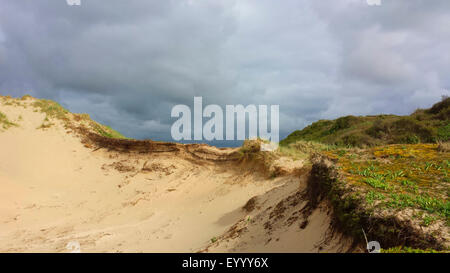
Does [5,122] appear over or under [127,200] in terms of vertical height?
over

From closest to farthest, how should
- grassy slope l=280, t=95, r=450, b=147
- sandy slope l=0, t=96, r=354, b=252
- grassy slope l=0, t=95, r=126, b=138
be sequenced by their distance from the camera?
sandy slope l=0, t=96, r=354, b=252 → grassy slope l=280, t=95, r=450, b=147 → grassy slope l=0, t=95, r=126, b=138

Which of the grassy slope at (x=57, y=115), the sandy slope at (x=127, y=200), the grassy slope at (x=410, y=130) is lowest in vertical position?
the sandy slope at (x=127, y=200)

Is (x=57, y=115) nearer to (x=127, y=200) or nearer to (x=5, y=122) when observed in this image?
(x=5, y=122)

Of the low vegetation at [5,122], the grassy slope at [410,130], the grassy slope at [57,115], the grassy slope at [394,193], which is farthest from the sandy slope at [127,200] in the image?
the grassy slope at [410,130]

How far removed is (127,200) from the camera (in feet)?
42.5

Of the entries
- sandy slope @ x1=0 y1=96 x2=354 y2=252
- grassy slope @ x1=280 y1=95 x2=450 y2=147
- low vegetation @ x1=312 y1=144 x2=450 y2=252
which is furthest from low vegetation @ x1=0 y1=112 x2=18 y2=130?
grassy slope @ x1=280 y1=95 x2=450 y2=147

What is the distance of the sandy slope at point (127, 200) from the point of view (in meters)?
7.54

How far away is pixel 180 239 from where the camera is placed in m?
8.87

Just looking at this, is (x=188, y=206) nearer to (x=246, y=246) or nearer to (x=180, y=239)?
(x=180, y=239)

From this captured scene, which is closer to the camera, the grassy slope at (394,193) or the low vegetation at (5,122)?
the grassy slope at (394,193)

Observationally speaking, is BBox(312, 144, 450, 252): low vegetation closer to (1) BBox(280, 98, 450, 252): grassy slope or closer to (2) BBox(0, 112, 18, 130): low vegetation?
(1) BBox(280, 98, 450, 252): grassy slope

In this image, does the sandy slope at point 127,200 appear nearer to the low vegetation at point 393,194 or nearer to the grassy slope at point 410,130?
the low vegetation at point 393,194

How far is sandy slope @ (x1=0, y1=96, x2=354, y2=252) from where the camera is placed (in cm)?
754

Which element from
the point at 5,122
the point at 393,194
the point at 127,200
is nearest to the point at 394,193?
the point at 393,194
